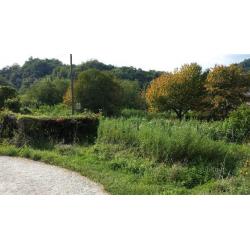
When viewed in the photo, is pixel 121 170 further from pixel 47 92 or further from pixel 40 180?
pixel 47 92

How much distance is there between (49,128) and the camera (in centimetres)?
1138

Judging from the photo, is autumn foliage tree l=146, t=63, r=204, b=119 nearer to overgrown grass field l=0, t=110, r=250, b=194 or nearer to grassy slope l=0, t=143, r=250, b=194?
overgrown grass field l=0, t=110, r=250, b=194

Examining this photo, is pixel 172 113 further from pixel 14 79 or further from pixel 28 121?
pixel 14 79

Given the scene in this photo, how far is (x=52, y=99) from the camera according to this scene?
42.2 metres

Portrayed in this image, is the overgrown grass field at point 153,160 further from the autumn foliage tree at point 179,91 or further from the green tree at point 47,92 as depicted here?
the green tree at point 47,92

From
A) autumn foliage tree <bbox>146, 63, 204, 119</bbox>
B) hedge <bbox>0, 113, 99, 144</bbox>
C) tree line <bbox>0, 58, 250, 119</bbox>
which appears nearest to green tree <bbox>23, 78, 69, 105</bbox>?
tree line <bbox>0, 58, 250, 119</bbox>

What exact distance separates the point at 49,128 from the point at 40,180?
419cm

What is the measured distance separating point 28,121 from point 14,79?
6159 centimetres

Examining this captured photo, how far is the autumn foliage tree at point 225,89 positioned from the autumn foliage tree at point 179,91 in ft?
7.48

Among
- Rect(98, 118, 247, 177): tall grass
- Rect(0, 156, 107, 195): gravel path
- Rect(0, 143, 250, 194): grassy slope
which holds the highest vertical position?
Rect(98, 118, 247, 177): tall grass

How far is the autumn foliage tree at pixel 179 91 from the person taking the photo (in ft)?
107

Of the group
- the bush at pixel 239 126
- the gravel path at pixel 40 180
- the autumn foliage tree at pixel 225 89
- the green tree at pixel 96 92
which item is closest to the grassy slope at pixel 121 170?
the gravel path at pixel 40 180

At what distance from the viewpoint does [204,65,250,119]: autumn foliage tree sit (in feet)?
96.0

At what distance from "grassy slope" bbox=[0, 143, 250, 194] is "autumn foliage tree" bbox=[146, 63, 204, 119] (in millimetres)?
23181
